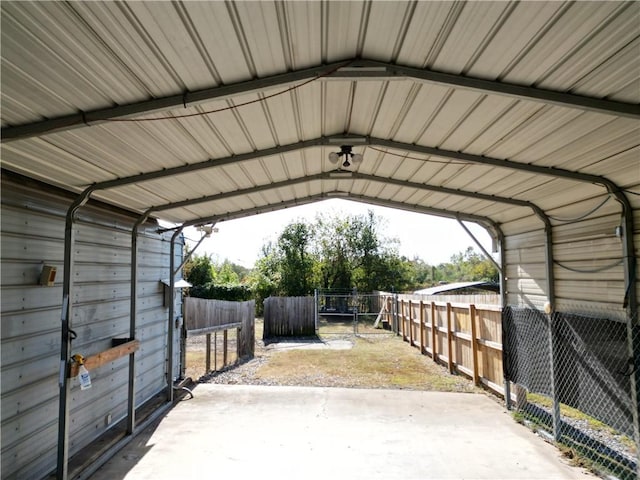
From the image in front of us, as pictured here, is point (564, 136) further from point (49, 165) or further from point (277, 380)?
point (277, 380)

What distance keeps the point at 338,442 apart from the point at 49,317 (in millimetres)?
3308

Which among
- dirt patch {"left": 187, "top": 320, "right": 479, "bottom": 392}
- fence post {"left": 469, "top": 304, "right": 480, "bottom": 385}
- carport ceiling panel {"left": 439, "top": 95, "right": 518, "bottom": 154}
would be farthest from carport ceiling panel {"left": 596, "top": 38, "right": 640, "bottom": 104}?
dirt patch {"left": 187, "top": 320, "right": 479, "bottom": 392}

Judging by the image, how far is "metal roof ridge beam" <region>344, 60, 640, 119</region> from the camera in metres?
2.53

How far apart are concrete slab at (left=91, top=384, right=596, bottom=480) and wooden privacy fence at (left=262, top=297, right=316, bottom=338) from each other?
7.63 m

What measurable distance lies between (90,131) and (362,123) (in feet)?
7.46

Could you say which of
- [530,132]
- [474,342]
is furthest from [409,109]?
[474,342]

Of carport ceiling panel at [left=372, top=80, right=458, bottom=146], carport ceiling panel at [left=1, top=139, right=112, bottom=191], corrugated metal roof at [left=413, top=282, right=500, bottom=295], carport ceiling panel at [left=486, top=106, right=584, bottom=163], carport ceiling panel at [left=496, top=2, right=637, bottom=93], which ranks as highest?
carport ceiling panel at [left=372, top=80, right=458, bottom=146]

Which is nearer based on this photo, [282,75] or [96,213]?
[282,75]

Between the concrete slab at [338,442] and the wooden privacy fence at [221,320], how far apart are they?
157 centimetres

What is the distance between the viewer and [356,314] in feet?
46.1

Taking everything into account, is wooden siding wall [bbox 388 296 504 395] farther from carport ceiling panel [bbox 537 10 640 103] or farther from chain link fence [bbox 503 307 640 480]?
carport ceiling panel [bbox 537 10 640 103]

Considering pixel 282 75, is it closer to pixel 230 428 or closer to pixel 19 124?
pixel 19 124

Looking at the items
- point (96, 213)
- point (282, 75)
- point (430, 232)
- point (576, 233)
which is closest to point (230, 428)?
point (96, 213)

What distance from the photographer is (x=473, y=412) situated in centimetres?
557
